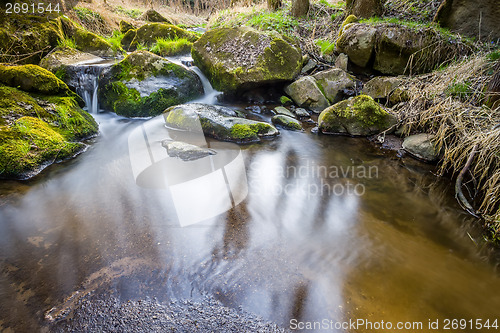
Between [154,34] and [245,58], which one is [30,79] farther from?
[154,34]

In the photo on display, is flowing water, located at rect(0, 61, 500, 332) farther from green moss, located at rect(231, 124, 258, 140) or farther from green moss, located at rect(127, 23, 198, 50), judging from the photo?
green moss, located at rect(127, 23, 198, 50)

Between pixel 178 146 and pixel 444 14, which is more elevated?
pixel 444 14

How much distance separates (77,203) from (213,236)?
5.42 ft

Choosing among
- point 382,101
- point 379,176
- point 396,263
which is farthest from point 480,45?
point 396,263

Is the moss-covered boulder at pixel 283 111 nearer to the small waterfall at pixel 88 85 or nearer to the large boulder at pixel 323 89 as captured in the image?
the large boulder at pixel 323 89

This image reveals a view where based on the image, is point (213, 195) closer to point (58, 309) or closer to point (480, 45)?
point (58, 309)

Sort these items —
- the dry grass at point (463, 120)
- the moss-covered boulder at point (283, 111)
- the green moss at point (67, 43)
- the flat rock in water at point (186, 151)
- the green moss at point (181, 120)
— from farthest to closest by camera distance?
1. the green moss at point (67, 43)
2. the moss-covered boulder at point (283, 111)
3. the green moss at point (181, 120)
4. the flat rock in water at point (186, 151)
5. the dry grass at point (463, 120)

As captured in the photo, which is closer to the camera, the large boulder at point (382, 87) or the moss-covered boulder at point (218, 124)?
the moss-covered boulder at point (218, 124)

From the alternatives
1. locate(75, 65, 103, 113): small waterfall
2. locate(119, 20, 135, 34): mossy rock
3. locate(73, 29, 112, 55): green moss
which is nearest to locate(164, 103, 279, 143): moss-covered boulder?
locate(75, 65, 103, 113): small waterfall

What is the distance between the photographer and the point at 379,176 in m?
3.55

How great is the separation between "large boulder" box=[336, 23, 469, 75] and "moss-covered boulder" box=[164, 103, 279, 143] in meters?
3.18

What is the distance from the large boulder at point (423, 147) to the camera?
3.85m

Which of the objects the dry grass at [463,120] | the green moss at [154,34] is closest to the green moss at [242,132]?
the dry grass at [463,120]

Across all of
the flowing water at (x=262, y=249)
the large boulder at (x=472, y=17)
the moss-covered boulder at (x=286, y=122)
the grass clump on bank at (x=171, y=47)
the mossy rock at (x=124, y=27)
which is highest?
the large boulder at (x=472, y=17)
